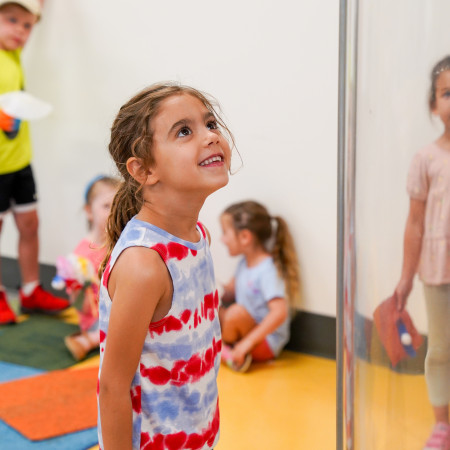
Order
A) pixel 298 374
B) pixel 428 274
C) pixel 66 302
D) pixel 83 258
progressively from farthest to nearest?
pixel 66 302
pixel 83 258
pixel 298 374
pixel 428 274

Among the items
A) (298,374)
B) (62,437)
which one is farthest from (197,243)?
(298,374)

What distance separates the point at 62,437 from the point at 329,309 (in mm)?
829

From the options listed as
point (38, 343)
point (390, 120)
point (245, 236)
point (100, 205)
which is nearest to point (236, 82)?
point (245, 236)

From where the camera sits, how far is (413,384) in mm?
718

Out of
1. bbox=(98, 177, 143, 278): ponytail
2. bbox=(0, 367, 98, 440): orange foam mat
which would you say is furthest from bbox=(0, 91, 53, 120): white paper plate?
bbox=(98, 177, 143, 278): ponytail

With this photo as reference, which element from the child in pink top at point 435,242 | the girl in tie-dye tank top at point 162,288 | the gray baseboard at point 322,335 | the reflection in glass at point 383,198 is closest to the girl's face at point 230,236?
the gray baseboard at point 322,335

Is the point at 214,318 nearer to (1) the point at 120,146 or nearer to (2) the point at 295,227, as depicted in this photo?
(1) the point at 120,146

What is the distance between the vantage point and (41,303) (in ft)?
8.13

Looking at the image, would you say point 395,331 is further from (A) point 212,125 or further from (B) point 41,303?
(B) point 41,303

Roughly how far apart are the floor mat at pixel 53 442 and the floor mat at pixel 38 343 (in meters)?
0.42

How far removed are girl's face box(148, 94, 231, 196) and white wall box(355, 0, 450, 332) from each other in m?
0.24

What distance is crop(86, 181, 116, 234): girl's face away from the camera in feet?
7.07

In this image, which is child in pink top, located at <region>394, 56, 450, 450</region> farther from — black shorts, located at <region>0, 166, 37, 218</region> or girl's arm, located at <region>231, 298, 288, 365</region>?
black shorts, located at <region>0, 166, 37, 218</region>

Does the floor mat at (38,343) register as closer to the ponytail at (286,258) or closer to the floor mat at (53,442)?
the floor mat at (53,442)
